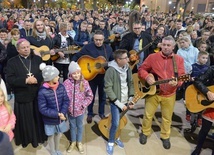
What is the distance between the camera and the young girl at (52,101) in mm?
3227

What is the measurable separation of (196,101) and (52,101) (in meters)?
2.29

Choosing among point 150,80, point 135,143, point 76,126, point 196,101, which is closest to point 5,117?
point 76,126

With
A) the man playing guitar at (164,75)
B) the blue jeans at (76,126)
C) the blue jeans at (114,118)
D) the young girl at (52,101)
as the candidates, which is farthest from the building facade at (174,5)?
the young girl at (52,101)

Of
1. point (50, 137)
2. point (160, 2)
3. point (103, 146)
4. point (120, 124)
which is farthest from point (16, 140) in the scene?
point (160, 2)

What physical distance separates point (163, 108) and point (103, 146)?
1.29 meters

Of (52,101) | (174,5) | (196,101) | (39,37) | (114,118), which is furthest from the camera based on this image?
(174,5)

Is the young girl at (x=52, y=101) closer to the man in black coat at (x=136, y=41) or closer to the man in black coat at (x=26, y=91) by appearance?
the man in black coat at (x=26, y=91)

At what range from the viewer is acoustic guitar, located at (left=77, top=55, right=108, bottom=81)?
4.45m

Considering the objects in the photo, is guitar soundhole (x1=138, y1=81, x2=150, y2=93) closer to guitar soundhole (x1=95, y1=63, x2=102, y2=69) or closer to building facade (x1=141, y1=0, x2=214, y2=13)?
guitar soundhole (x1=95, y1=63, x2=102, y2=69)

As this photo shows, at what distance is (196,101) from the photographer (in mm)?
3621

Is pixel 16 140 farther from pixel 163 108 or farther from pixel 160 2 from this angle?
pixel 160 2

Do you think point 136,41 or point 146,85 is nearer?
point 146,85

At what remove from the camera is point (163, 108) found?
13.0 feet

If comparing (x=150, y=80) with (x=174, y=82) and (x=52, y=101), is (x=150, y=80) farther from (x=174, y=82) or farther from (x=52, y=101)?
(x=52, y=101)
